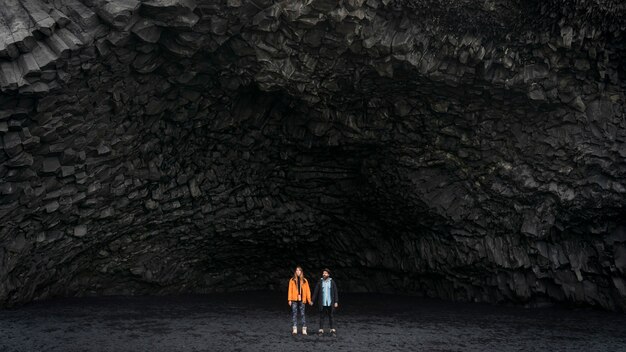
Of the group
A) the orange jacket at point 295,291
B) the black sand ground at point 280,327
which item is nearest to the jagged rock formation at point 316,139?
the black sand ground at point 280,327

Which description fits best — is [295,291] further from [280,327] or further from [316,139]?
[316,139]

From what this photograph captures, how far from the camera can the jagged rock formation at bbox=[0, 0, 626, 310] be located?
53.0 ft

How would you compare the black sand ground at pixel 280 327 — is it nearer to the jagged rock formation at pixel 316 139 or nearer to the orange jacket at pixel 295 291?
the orange jacket at pixel 295 291

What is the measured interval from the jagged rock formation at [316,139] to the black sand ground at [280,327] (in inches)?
73.4

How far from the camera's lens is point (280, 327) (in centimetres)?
1648

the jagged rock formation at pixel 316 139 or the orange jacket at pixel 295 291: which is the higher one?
the jagged rock formation at pixel 316 139

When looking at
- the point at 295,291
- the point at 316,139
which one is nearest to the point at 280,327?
the point at 295,291

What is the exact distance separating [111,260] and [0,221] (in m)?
5.81

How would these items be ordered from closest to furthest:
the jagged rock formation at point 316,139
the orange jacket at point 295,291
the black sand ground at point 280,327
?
the black sand ground at point 280,327 < the orange jacket at point 295,291 < the jagged rock formation at point 316,139

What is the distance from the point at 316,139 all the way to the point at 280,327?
799cm

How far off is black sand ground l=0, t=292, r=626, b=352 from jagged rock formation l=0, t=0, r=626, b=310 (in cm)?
186

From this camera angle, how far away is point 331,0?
1650 cm

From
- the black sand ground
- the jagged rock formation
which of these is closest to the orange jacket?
the black sand ground

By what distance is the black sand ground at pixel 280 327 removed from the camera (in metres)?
13.9
